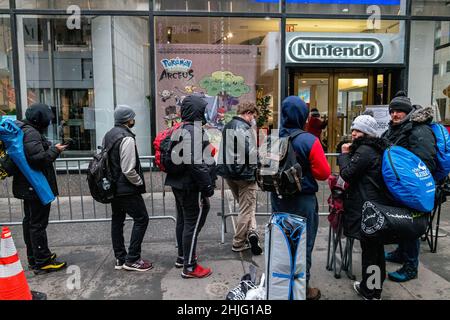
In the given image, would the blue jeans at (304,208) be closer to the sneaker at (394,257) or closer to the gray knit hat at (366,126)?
the gray knit hat at (366,126)

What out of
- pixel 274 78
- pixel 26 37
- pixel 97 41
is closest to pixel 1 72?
pixel 26 37

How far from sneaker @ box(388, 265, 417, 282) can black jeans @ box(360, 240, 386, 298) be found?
1.80 feet

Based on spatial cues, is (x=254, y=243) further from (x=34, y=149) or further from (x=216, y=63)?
(x=216, y=63)

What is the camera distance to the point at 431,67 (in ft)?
28.9

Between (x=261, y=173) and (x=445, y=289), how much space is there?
88.3 inches

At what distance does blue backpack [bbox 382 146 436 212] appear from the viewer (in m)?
3.24

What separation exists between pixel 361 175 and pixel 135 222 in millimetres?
2452

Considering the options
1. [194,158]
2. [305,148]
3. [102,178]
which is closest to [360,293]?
[305,148]

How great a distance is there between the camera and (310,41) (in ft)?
26.9

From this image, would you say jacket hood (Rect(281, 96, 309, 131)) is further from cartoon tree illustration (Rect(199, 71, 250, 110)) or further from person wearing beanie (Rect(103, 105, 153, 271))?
cartoon tree illustration (Rect(199, 71, 250, 110))

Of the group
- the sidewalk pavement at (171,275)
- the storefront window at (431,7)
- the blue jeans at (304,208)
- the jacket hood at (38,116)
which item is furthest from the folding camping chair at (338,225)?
the storefront window at (431,7)

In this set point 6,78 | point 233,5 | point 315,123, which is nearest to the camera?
point 6,78

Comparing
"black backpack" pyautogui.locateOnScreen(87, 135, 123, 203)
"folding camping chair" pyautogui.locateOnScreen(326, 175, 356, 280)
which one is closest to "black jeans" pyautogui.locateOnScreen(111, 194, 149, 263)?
"black backpack" pyautogui.locateOnScreen(87, 135, 123, 203)
